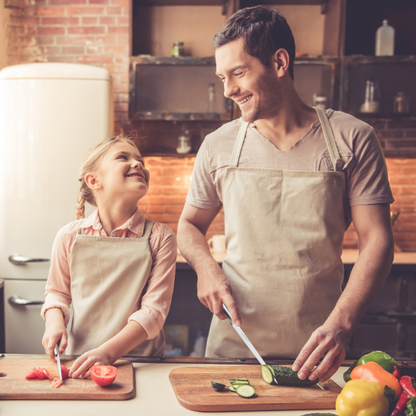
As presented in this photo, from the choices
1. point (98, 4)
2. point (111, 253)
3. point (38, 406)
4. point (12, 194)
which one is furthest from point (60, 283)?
point (98, 4)

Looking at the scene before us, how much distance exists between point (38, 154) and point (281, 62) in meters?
1.76

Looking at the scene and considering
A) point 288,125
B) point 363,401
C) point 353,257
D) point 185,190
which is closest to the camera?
point 363,401

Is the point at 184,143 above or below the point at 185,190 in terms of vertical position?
above

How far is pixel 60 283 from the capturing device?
4.31ft

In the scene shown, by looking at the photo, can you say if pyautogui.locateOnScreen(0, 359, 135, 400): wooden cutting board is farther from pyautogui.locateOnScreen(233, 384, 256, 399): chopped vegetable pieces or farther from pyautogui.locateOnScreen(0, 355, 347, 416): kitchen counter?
pyautogui.locateOnScreen(233, 384, 256, 399): chopped vegetable pieces

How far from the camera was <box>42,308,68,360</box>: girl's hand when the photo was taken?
3.58 feet

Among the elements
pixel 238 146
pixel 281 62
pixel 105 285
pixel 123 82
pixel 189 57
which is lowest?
pixel 105 285

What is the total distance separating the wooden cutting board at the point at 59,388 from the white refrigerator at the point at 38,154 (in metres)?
1.67

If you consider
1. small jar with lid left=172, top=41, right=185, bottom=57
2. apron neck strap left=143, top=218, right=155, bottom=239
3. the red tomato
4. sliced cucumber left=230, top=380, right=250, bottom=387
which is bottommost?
sliced cucumber left=230, top=380, right=250, bottom=387

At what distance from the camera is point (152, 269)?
129 centimetres

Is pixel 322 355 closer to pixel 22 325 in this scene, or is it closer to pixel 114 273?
pixel 114 273

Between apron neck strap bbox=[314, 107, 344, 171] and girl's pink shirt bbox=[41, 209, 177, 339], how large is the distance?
538 mm

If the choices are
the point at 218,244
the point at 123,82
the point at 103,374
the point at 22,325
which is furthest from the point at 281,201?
the point at 123,82

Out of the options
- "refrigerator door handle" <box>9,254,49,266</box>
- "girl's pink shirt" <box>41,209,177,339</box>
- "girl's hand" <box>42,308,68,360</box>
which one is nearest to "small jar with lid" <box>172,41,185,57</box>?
"refrigerator door handle" <box>9,254,49,266</box>
